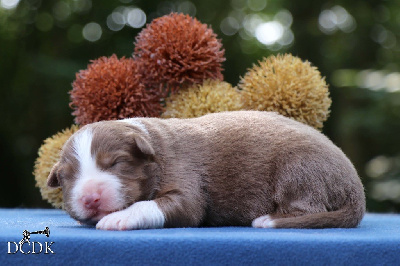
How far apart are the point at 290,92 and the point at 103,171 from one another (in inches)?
46.4

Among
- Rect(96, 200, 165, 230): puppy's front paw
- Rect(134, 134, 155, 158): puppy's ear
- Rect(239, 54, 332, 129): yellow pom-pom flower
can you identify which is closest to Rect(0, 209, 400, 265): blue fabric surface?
Rect(96, 200, 165, 230): puppy's front paw

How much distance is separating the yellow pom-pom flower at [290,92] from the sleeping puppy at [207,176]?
39 centimetres

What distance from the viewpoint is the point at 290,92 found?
2.81 metres

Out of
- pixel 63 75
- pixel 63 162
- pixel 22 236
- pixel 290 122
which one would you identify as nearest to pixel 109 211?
pixel 63 162

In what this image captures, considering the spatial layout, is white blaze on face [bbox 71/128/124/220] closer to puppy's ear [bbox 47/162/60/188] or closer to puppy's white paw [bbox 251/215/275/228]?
puppy's ear [bbox 47/162/60/188]

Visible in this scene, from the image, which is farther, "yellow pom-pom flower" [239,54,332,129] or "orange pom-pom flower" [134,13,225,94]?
"orange pom-pom flower" [134,13,225,94]

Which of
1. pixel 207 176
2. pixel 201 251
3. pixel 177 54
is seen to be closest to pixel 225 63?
pixel 177 54

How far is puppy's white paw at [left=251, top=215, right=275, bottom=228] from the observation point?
2104 mm

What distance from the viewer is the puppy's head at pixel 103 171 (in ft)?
6.64

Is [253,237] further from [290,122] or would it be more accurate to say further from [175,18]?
[175,18]

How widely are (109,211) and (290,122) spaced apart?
950mm

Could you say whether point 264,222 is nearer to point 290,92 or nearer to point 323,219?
point 323,219

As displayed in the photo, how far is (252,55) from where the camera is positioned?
26.1ft

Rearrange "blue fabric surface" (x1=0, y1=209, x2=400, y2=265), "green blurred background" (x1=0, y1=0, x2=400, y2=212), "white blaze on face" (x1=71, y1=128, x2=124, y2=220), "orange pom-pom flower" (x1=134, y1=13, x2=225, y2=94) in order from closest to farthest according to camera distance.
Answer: "blue fabric surface" (x1=0, y1=209, x2=400, y2=265) < "white blaze on face" (x1=71, y1=128, x2=124, y2=220) < "orange pom-pom flower" (x1=134, y1=13, x2=225, y2=94) < "green blurred background" (x1=0, y1=0, x2=400, y2=212)
